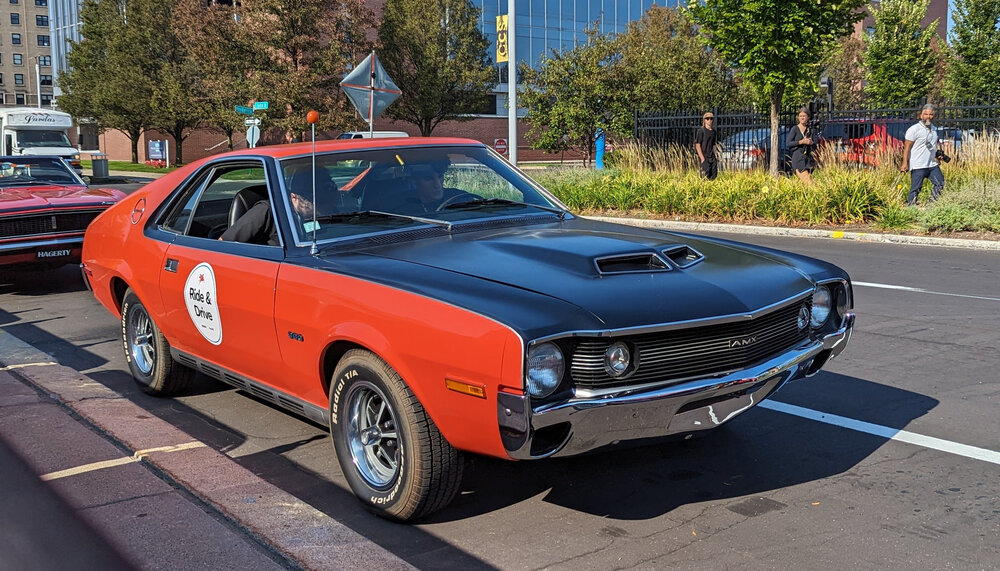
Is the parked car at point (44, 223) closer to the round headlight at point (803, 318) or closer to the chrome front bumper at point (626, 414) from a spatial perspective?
the chrome front bumper at point (626, 414)

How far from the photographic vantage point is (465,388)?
340 cm

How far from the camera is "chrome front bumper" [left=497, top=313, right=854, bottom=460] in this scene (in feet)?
10.8

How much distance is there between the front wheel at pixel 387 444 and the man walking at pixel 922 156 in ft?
44.9

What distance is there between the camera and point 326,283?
160 inches

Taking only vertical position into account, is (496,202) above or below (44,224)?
above

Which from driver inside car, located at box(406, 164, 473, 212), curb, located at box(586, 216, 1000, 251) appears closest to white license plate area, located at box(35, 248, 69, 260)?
driver inside car, located at box(406, 164, 473, 212)

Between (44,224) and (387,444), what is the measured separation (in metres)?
8.00

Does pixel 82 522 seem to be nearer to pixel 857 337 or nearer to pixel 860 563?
pixel 860 563

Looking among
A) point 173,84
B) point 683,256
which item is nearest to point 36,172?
point 683,256

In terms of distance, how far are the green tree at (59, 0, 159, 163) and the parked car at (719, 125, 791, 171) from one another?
35323mm

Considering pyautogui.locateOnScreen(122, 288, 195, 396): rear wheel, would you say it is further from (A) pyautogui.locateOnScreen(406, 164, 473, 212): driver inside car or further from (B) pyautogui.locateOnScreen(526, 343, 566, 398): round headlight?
(B) pyautogui.locateOnScreen(526, 343, 566, 398): round headlight

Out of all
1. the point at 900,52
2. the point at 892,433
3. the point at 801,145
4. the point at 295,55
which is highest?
the point at 295,55

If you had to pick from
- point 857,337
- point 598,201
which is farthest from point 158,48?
point 857,337

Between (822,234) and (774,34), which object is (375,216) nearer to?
(822,234)
